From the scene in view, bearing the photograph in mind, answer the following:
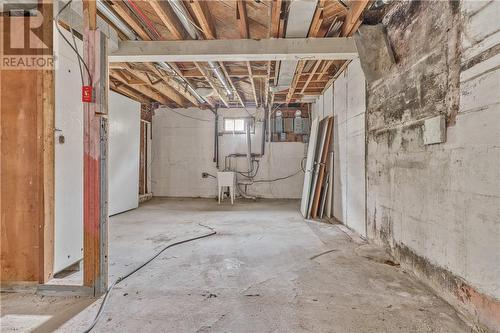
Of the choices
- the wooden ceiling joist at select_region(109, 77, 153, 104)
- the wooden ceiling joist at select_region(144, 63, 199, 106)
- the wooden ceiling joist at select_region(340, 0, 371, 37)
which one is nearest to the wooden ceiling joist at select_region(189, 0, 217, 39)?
the wooden ceiling joist at select_region(340, 0, 371, 37)

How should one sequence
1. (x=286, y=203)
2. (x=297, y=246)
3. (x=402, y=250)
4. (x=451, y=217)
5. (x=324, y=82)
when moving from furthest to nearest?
(x=286, y=203) < (x=324, y=82) < (x=297, y=246) < (x=402, y=250) < (x=451, y=217)

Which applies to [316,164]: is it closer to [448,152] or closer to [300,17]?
[300,17]

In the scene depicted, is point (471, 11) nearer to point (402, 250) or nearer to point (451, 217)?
point (451, 217)

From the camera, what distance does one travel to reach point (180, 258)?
2.97 metres

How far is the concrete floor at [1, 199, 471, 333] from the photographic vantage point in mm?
1759

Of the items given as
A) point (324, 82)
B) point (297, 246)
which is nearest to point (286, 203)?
point (324, 82)

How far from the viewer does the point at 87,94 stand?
2.03 metres

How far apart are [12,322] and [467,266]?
2.96m

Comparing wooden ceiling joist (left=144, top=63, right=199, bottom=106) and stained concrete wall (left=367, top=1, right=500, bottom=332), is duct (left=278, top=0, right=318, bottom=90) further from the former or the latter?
wooden ceiling joist (left=144, top=63, right=199, bottom=106)

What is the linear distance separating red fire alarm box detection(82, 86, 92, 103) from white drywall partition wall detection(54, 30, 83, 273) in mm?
494

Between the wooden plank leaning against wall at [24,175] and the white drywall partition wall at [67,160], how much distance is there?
0.13 metres

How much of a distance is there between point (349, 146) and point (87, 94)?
3.54 m

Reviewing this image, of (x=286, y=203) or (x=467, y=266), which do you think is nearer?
(x=467, y=266)

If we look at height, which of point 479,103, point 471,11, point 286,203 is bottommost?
point 286,203
